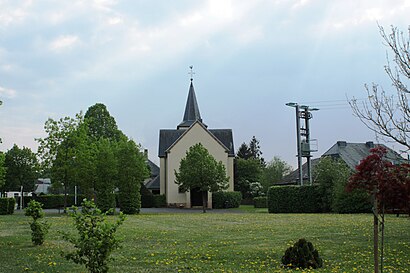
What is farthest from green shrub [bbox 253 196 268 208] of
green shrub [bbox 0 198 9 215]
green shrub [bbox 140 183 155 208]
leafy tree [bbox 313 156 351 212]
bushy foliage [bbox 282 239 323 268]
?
bushy foliage [bbox 282 239 323 268]

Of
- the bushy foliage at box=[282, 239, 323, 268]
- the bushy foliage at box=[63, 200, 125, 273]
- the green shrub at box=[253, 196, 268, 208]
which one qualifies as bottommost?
the green shrub at box=[253, 196, 268, 208]

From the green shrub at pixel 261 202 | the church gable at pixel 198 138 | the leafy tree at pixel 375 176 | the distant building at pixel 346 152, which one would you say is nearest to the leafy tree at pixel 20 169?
the church gable at pixel 198 138

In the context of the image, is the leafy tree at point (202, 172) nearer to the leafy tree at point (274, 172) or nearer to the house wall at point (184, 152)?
the house wall at point (184, 152)

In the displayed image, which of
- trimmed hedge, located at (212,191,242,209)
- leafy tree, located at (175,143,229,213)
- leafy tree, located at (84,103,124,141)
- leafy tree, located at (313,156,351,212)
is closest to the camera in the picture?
leafy tree, located at (313,156,351,212)

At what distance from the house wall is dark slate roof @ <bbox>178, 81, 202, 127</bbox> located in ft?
18.3

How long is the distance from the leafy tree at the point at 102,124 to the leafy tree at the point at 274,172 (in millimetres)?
19358

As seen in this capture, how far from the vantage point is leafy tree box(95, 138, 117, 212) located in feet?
112

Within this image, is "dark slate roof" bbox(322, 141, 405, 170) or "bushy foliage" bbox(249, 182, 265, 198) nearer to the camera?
"dark slate roof" bbox(322, 141, 405, 170)

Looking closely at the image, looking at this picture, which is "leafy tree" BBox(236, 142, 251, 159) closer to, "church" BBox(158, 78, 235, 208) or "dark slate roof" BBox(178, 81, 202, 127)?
"dark slate roof" BBox(178, 81, 202, 127)

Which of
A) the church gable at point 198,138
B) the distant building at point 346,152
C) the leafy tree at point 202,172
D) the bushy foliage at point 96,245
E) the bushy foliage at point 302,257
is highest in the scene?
the church gable at point 198,138

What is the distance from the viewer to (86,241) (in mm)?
6605

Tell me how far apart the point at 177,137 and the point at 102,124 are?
9225mm

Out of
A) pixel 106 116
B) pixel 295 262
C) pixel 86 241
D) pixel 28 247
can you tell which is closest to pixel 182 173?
pixel 106 116

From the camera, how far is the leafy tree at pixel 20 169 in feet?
197
